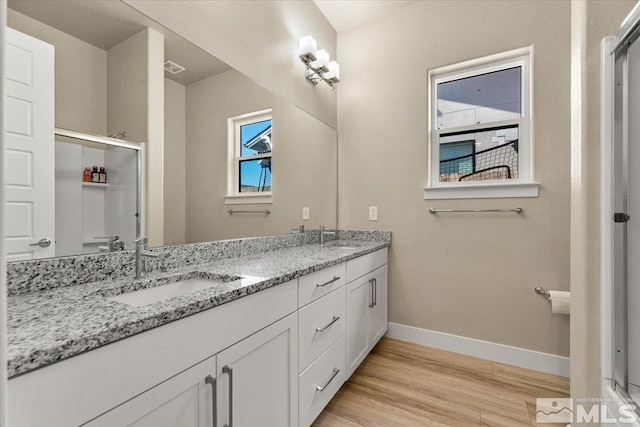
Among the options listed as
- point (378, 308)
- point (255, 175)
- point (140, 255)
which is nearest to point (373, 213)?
point (378, 308)

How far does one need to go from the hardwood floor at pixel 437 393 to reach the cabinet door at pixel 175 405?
897 millimetres

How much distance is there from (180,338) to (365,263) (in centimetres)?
143

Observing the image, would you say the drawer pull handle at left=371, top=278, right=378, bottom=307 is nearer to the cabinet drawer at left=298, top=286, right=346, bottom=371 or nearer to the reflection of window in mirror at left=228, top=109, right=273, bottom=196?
the cabinet drawer at left=298, top=286, right=346, bottom=371

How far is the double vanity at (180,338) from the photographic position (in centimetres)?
57

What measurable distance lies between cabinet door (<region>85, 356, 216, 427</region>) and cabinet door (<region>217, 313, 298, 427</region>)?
0.04 meters

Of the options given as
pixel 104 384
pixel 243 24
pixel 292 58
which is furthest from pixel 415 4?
pixel 104 384

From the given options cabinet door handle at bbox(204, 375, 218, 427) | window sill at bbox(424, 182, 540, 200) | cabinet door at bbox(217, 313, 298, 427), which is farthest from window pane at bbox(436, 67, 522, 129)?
cabinet door handle at bbox(204, 375, 218, 427)

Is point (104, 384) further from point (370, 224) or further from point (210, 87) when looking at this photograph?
point (370, 224)

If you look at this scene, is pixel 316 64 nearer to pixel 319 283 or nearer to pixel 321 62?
pixel 321 62

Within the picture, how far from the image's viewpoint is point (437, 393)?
1.74m

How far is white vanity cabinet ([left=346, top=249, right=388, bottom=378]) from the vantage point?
1798 millimetres

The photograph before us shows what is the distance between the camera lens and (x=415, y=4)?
2408 millimetres

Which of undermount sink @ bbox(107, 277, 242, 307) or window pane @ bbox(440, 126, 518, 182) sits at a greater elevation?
window pane @ bbox(440, 126, 518, 182)

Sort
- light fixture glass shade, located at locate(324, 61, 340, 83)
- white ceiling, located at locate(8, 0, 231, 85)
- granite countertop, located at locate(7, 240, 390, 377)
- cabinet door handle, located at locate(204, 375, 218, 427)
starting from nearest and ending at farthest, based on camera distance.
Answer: granite countertop, located at locate(7, 240, 390, 377) → cabinet door handle, located at locate(204, 375, 218, 427) → white ceiling, located at locate(8, 0, 231, 85) → light fixture glass shade, located at locate(324, 61, 340, 83)
